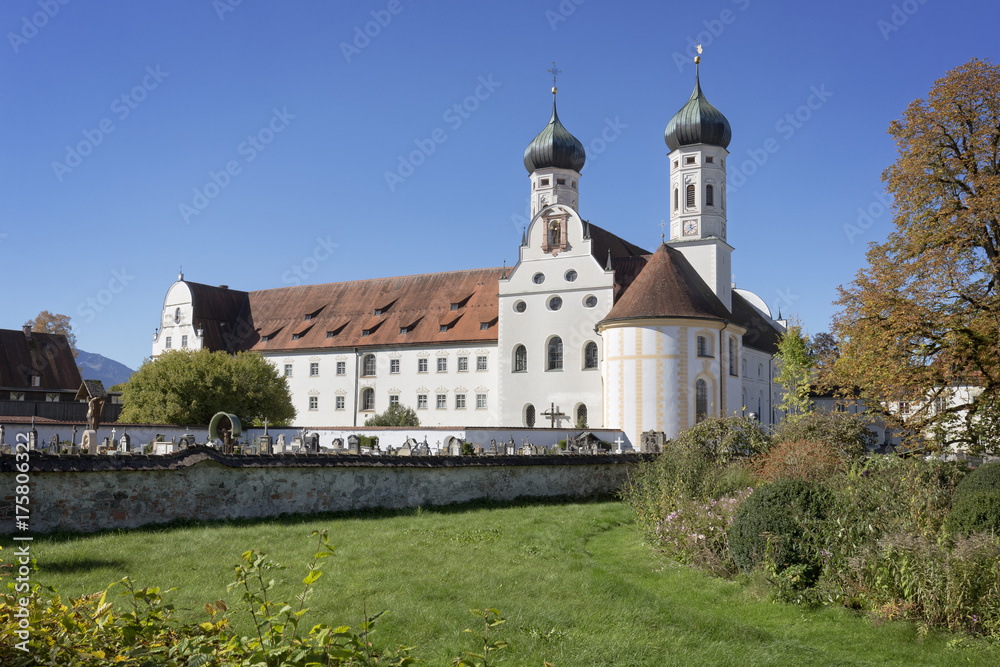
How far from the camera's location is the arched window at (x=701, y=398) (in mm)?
38438

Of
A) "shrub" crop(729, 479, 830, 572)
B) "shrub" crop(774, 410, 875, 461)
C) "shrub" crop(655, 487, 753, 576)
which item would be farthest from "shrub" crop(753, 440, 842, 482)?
"shrub" crop(774, 410, 875, 461)

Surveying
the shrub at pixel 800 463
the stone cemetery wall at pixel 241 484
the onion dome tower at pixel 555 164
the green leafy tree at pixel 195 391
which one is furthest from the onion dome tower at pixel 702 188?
the shrub at pixel 800 463

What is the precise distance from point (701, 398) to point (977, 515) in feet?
98.6

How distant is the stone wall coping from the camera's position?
1228cm

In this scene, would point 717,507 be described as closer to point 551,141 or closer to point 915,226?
point 915,226

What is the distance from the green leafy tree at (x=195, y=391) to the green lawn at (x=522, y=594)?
2546 cm

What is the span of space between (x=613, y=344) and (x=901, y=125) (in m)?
22.2

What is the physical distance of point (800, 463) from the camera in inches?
516

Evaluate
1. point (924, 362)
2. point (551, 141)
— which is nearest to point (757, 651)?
point (924, 362)

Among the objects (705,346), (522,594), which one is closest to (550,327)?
(705,346)

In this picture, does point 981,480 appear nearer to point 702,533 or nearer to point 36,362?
point 702,533

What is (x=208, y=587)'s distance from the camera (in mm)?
8961

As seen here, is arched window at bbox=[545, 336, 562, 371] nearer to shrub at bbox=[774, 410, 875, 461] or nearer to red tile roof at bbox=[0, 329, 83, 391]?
shrub at bbox=[774, 410, 875, 461]

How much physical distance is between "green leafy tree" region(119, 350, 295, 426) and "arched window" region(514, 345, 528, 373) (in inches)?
508
